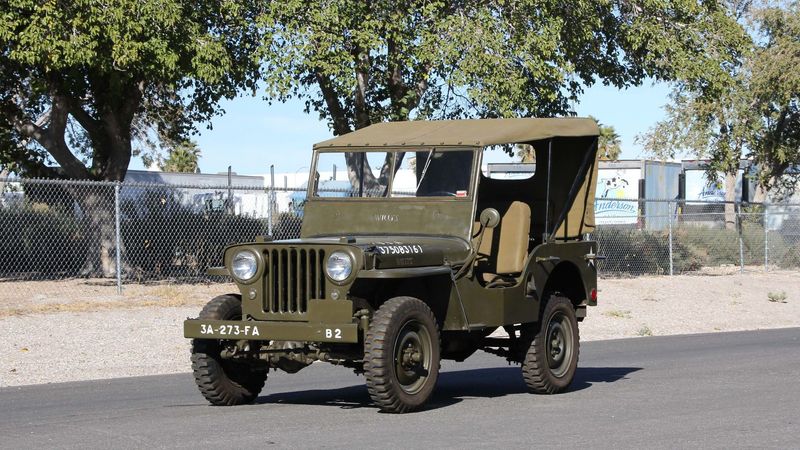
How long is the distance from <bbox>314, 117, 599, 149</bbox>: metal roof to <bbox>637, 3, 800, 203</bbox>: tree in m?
26.5

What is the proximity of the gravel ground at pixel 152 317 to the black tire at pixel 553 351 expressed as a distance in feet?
15.1

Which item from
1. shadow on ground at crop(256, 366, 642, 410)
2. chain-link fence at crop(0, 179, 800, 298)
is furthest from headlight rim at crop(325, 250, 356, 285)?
chain-link fence at crop(0, 179, 800, 298)

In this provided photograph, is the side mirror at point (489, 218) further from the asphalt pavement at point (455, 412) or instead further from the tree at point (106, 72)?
the tree at point (106, 72)

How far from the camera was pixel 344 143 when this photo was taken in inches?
440

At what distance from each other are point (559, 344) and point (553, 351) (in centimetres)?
13

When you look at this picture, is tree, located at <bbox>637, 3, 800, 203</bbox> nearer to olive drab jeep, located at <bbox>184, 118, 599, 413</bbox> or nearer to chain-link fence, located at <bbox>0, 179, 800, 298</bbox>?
chain-link fence, located at <bbox>0, 179, 800, 298</bbox>

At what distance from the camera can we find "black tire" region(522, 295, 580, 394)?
10766 millimetres

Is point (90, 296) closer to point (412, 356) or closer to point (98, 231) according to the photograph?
point (98, 231)

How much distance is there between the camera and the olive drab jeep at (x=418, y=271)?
9.27 meters

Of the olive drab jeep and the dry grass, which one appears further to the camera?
the dry grass

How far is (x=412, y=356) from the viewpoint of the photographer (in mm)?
9453

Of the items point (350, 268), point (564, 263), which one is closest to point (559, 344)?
point (564, 263)

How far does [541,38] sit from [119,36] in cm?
779

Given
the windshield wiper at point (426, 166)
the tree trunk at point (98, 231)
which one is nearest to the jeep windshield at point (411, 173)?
the windshield wiper at point (426, 166)
